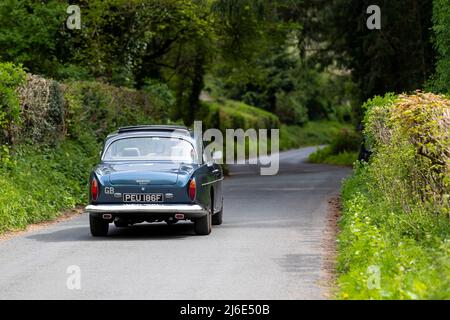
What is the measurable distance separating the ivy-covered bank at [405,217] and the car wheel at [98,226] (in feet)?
13.0

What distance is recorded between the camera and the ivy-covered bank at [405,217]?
32.1 feet

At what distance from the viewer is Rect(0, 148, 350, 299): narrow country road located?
418 inches

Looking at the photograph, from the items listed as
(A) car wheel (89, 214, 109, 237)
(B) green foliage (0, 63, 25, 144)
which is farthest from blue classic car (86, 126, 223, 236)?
(B) green foliage (0, 63, 25, 144)

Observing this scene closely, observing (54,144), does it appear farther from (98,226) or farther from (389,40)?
(389,40)

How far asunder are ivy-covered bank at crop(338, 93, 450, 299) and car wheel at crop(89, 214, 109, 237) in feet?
13.0

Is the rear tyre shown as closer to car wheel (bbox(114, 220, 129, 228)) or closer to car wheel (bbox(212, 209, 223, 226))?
car wheel (bbox(212, 209, 223, 226))

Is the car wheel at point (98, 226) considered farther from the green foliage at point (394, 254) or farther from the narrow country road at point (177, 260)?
the green foliage at point (394, 254)

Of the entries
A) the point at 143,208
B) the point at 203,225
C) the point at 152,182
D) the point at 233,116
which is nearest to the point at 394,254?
the point at 143,208

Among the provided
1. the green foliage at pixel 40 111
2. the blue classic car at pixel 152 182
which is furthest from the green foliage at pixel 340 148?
the blue classic car at pixel 152 182

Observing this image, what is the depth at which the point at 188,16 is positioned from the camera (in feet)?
117

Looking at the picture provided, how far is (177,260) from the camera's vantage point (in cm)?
1309

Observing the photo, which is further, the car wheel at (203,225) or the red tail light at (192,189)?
the car wheel at (203,225)

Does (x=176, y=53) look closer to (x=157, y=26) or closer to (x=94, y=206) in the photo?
(x=157, y=26)

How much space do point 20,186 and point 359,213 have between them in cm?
761
